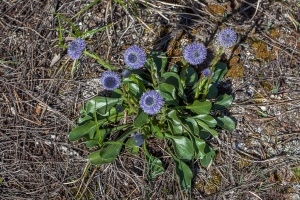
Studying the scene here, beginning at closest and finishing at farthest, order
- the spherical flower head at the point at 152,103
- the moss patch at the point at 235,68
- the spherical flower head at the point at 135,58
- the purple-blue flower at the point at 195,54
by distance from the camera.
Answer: the spherical flower head at the point at 152,103
the spherical flower head at the point at 135,58
the purple-blue flower at the point at 195,54
the moss patch at the point at 235,68

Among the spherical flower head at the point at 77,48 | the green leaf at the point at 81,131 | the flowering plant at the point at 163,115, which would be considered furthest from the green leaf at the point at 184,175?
the spherical flower head at the point at 77,48

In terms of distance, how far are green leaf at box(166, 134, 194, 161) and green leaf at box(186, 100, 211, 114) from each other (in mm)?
223

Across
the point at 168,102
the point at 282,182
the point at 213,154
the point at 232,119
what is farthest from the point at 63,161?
the point at 282,182

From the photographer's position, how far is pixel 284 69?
3.46 m

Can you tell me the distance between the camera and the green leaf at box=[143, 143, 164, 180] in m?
3.11

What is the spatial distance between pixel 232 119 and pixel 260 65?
53cm

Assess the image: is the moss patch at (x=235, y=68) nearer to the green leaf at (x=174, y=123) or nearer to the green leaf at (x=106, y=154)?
the green leaf at (x=174, y=123)

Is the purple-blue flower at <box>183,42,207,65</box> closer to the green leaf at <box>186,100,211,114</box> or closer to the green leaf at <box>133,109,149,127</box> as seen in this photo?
the green leaf at <box>186,100,211,114</box>

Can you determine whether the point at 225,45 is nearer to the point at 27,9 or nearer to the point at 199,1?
the point at 199,1

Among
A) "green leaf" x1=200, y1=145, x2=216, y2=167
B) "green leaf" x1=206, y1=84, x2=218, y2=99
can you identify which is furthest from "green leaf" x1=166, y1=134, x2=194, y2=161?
"green leaf" x1=206, y1=84, x2=218, y2=99

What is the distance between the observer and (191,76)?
130 inches

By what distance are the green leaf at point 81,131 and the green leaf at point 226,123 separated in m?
0.96

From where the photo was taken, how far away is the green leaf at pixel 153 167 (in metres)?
3.11

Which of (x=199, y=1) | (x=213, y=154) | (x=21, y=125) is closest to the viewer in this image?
(x=213, y=154)
